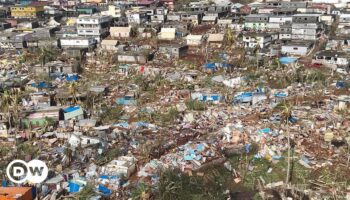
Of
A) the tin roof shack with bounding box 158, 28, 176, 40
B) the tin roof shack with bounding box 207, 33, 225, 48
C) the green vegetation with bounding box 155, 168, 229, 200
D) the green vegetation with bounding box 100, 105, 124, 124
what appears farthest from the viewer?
the tin roof shack with bounding box 158, 28, 176, 40

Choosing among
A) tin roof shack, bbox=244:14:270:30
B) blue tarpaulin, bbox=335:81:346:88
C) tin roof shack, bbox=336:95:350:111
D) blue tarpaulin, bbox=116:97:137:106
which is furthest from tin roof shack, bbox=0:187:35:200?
tin roof shack, bbox=244:14:270:30

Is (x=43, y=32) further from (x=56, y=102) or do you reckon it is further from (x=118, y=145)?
(x=118, y=145)

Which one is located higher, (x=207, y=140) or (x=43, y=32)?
(x=43, y=32)

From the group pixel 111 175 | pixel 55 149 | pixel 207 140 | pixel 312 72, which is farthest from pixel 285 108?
pixel 55 149

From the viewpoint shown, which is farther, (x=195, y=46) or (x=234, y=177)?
(x=195, y=46)

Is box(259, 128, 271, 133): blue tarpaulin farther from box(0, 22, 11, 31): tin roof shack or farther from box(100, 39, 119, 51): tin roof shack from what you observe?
box(0, 22, 11, 31): tin roof shack

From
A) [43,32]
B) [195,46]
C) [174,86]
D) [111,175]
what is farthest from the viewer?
[43,32]

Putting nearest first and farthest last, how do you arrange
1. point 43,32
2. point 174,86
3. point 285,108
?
point 285,108, point 174,86, point 43,32

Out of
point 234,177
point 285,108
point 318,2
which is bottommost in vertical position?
point 234,177
